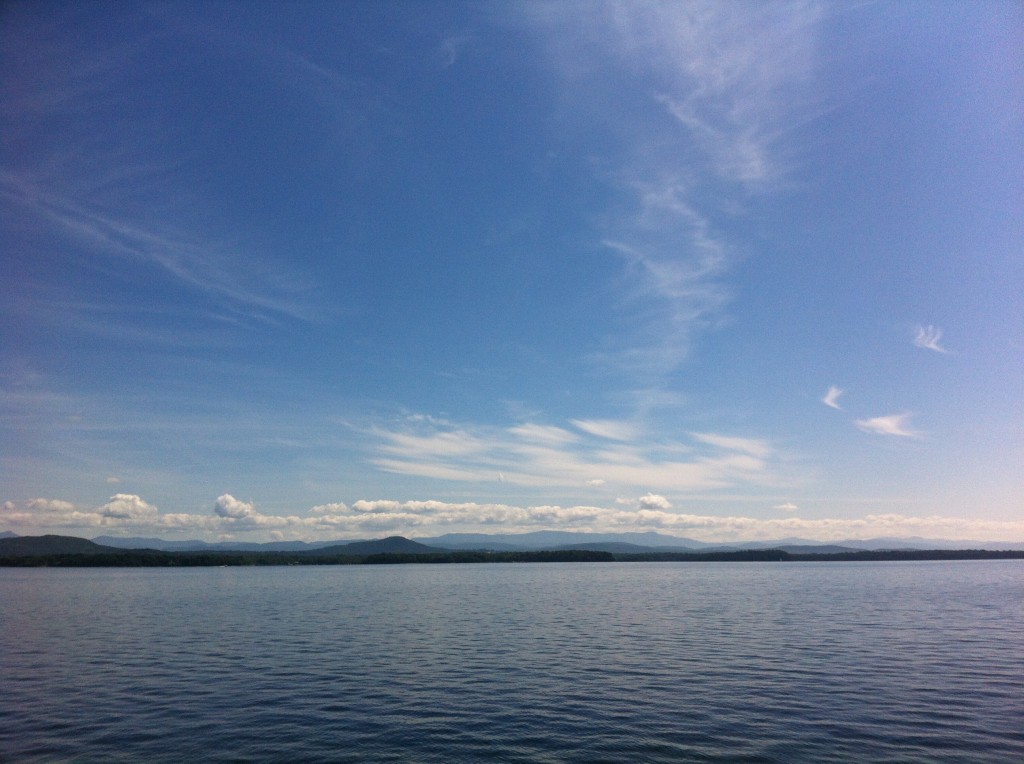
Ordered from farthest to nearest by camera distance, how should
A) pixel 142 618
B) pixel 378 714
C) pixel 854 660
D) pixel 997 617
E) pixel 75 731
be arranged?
pixel 142 618
pixel 997 617
pixel 854 660
pixel 378 714
pixel 75 731

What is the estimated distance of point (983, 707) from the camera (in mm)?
30938

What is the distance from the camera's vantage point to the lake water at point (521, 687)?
84.5 ft

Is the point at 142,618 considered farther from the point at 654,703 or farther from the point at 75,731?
the point at 654,703

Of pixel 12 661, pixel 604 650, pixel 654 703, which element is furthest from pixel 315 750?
pixel 12 661

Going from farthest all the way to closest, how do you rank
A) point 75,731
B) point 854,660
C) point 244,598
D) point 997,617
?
point 244,598
point 997,617
point 854,660
point 75,731

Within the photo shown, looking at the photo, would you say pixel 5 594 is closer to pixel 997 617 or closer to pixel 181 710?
pixel 181 710

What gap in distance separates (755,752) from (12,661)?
170ft

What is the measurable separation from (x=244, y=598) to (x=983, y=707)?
330 ft

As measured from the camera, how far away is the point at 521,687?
1412 inches

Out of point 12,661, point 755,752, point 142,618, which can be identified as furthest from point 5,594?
point 755,752

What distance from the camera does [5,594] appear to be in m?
112

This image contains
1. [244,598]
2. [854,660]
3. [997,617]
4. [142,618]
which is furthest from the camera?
[244,598]

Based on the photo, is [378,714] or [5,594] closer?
[378,714]

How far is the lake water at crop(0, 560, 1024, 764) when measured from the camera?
84.5ft
